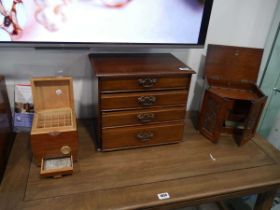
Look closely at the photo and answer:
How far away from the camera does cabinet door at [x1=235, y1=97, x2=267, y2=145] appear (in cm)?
110

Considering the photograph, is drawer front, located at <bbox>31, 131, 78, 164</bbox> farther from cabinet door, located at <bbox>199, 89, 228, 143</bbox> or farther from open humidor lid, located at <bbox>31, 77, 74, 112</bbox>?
A: cabinet door, located at <bbox>199, 89, 228, 143</bbox>

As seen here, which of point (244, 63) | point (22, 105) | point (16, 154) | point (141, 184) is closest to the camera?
point (141, 184)

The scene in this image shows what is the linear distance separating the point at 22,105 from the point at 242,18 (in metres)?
1.24

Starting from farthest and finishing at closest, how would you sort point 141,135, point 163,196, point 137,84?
point 141,135, point 137,84, point 163,196

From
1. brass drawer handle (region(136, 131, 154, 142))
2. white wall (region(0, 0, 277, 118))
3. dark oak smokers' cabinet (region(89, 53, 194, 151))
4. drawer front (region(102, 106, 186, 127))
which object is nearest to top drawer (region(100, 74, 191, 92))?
dark oak smokers' cabinet (region(89, 53, 194, 151))

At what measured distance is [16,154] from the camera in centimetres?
103

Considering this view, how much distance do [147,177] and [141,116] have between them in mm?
257

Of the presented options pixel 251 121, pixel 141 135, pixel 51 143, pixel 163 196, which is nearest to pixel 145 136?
pixel 141 135

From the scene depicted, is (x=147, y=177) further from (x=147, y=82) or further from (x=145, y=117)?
(x=147, y=82)

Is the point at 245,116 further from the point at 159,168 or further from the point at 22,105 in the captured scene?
the point at 22,105

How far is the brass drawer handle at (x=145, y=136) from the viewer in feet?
3.54

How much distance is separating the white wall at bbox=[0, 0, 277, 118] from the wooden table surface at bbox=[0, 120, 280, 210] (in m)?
0.27

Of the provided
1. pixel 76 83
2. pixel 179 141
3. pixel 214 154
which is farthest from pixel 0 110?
pixel 214 154

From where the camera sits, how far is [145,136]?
3.57ft
